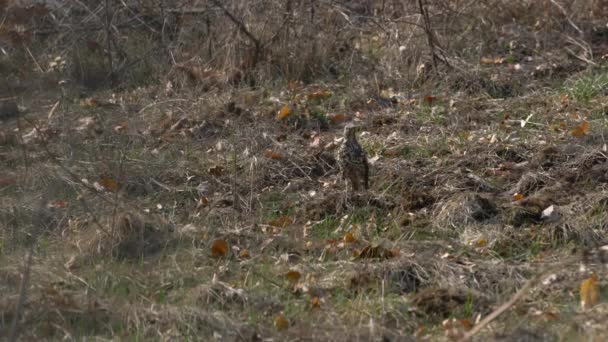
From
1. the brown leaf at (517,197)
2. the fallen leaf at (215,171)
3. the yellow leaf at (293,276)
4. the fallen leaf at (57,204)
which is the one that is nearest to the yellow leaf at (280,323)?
the yellow leaf at (293,276)

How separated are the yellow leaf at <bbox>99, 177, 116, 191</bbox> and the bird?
1410 mm

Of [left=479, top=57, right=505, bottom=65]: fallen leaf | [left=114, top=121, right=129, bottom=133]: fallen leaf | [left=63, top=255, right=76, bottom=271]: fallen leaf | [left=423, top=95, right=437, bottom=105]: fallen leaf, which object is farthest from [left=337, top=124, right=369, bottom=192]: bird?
[left=479, top=57, right=505, bottom=65]: fallen leaf

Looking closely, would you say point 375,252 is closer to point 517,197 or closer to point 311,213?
point 311,213

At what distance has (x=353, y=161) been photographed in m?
5.82

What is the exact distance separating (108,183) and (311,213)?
4.25 feet

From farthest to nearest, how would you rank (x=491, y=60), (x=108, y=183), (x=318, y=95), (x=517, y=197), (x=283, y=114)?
(x=491, y=60) → (x=318, y=95) → (x=283, y=114) → (x=108, y=183) → (x=517, y=197)

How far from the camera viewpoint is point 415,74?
855 centimetres

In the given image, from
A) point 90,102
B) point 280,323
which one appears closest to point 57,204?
point 280,323

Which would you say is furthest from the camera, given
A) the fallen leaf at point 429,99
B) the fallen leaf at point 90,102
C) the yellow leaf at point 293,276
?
the fallen leaf at point 90,102

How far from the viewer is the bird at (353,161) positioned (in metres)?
5.83

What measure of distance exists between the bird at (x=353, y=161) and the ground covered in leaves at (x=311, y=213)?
0.41 ft

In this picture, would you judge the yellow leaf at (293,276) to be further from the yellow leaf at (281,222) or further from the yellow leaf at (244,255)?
the yellow leaf at (281,222)

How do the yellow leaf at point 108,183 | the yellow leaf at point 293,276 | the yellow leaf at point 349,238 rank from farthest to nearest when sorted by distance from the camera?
the yellow leaf at point 108,183 < the yellow leaf at point 349,238 < the yellow leaf at point 293,276

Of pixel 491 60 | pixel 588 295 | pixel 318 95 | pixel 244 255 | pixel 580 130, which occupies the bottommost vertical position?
pixel 491 60
